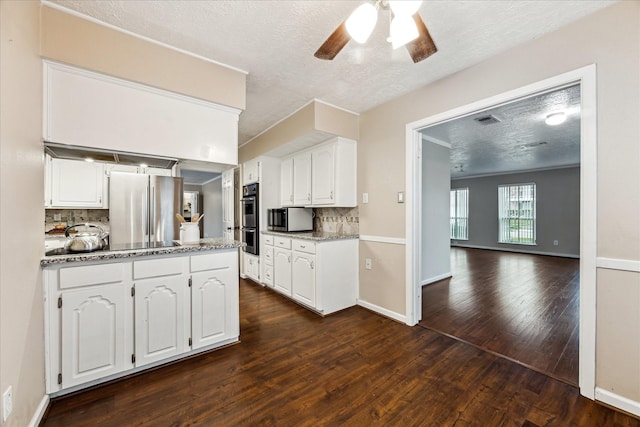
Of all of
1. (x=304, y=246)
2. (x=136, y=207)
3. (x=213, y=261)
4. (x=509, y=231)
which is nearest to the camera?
(x=213, y=261)

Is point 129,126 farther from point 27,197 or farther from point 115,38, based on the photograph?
point 27,197

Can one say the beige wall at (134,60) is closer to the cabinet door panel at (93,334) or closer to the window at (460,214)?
the cabinet door panel at (93,334)

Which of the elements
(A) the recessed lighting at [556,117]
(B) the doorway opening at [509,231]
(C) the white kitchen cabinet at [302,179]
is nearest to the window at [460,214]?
(B) the doorway opening at [509,231]

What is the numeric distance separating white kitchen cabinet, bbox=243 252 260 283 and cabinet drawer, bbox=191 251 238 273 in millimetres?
1982

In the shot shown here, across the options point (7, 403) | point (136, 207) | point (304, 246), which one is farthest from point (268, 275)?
point (7, 403)

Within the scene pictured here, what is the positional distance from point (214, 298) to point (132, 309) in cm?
58

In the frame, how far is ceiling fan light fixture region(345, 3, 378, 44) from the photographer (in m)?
1.27

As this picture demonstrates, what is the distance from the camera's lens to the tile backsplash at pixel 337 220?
3.51 meters

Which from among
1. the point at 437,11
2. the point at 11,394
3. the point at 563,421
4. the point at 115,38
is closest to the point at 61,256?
the point at 11,394

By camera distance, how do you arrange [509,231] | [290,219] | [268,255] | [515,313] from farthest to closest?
[509,231]
[268,255]
[290,219]
[515,313]

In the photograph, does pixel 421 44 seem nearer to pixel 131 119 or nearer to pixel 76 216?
pixel 131 119

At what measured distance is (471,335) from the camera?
8.37ft

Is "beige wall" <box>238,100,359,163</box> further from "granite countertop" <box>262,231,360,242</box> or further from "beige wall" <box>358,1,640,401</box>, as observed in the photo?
"beige wall" <box>358,1,640,401</box>

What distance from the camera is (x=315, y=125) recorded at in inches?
118
